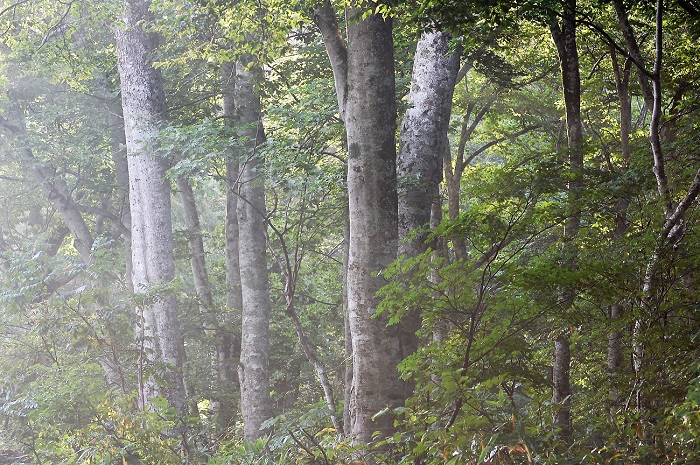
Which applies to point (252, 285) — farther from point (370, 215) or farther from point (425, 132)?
point (370, 215)

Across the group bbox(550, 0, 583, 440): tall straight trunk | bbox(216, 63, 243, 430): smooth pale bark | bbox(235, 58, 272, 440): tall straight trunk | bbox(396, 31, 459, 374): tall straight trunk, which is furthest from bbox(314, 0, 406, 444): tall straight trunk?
bbox(216, 63, 243, 430): smooth pale bark

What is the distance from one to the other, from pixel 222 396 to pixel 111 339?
602 centimetres

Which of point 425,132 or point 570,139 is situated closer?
point 570,139

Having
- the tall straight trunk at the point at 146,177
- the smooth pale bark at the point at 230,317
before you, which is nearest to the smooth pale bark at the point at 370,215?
the tall straight trunk at the point at 146,177

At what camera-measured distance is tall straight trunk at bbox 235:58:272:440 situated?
12.2 m

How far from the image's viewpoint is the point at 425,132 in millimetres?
7785

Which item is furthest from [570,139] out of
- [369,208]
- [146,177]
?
[146,177]

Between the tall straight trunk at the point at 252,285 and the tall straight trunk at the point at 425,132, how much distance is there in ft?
15.3

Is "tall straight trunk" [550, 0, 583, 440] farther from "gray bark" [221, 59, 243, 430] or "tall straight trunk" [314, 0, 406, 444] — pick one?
"gray bark" [221, 59, 243, 430]

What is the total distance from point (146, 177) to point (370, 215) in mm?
7034

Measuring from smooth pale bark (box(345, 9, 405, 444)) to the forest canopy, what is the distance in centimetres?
2

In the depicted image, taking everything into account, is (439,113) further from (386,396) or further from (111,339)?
(111,339)

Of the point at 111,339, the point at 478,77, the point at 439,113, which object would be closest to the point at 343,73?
the point at 439,113

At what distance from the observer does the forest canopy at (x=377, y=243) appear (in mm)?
4695
